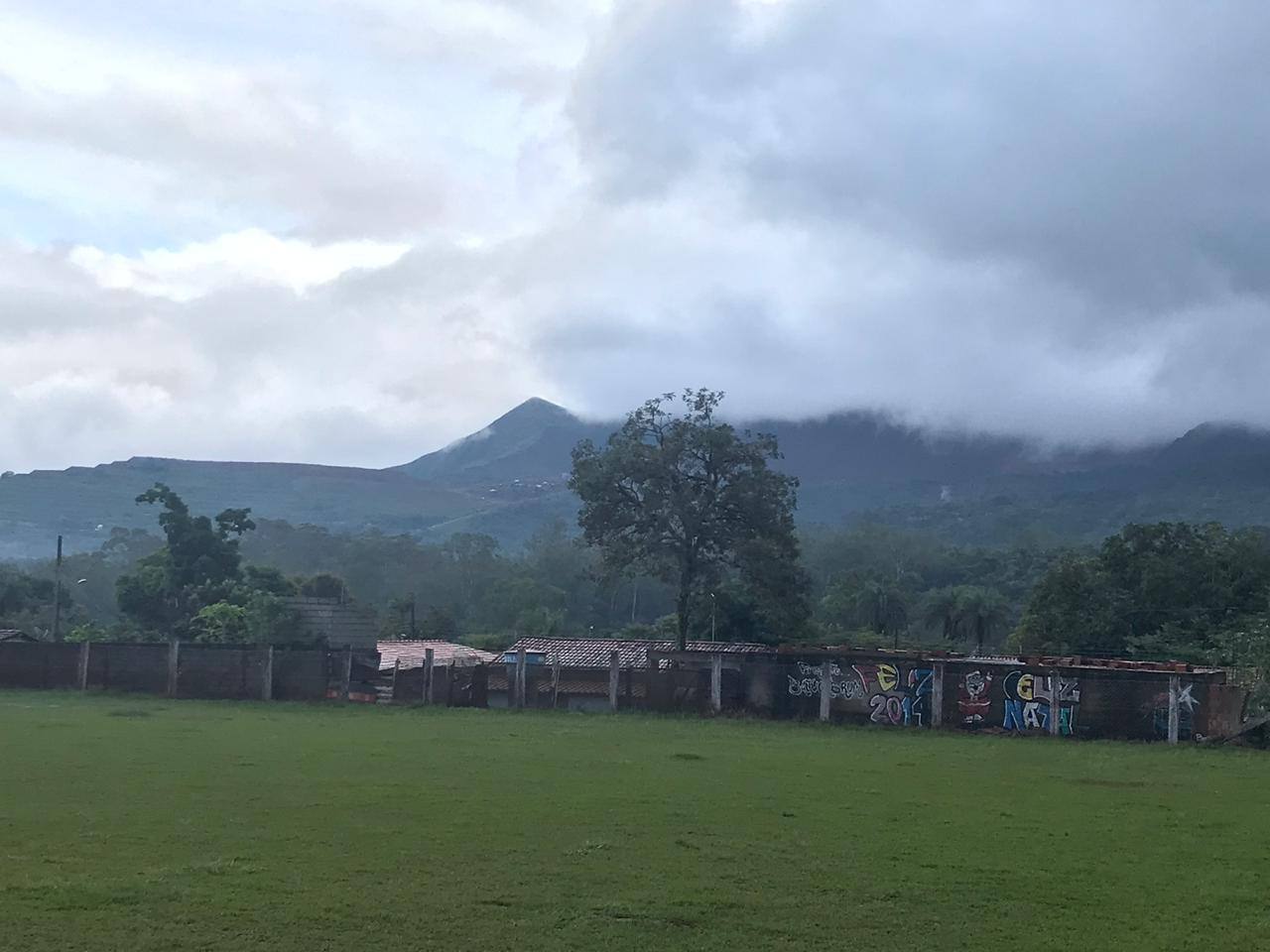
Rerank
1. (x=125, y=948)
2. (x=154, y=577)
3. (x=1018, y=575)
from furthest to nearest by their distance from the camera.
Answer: (x=1018, y=575)
(x=154, y=577)
(x=125, y=948)

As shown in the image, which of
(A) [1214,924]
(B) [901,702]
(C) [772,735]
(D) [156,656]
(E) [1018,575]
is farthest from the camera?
(E) [1018,575]

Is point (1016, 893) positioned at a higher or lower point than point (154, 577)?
lower

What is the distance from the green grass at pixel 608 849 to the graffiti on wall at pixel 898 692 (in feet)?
26.9

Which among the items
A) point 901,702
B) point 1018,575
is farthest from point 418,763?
point 1018,575

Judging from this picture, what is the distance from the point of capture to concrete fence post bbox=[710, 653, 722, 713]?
36031 mm

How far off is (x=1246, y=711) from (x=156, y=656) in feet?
93.3

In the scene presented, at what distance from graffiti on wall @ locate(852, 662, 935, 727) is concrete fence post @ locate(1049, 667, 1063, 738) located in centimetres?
284

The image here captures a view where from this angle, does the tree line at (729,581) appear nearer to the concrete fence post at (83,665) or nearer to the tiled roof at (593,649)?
the tiled roof at (593,649)

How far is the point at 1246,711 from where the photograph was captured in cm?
3114

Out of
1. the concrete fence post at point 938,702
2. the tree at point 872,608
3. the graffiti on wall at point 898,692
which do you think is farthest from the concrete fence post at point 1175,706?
the tree at point 872,608

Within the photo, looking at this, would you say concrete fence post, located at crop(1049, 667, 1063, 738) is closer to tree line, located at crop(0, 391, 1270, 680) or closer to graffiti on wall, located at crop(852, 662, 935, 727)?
graffiti on wall, located at crop(852, 662, 935, 727)

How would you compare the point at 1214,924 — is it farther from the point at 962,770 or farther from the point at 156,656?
the point at 156,656

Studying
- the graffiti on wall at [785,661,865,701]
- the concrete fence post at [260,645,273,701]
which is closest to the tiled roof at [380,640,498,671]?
the concrete fence post at [260,645,273,701]

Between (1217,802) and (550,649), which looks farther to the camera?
(550,649)
